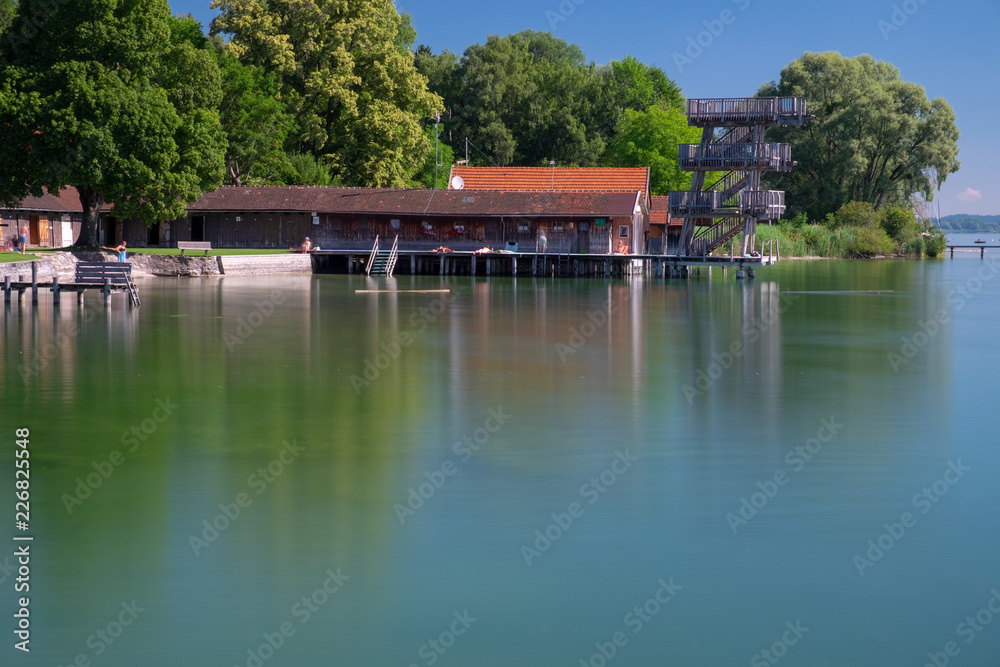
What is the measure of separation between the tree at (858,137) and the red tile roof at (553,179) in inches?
990

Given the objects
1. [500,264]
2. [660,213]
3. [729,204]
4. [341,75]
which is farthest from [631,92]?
[729,204]

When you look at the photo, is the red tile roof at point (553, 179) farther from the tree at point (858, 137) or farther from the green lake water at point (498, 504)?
the green lake water at point (498, 504)

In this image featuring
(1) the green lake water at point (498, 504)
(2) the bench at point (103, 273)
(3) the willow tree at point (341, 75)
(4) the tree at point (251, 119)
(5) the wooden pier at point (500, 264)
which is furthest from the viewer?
(3) the willow tree at point (341, 75)

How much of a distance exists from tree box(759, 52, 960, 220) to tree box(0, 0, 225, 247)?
51997mm

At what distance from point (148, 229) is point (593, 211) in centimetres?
2282

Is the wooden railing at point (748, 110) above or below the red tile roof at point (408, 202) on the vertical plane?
above

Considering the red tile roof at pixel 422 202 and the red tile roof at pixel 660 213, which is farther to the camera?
the red tile roof at pixel 660 213

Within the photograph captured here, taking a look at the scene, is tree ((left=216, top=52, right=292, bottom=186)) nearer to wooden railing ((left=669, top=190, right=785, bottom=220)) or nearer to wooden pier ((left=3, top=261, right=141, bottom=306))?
wooden railing ((left=669, top=190, right=785, bottom=220))

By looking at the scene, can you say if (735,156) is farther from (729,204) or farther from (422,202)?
(422,202)

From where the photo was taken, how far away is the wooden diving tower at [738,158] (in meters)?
46.7

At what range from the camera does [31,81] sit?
39.5 metres

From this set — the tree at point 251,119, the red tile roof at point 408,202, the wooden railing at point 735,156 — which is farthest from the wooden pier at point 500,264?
the tree at point 251,119

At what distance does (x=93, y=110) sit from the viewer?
3956 cm

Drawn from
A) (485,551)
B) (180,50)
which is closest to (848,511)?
(485,551)
